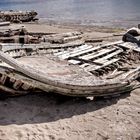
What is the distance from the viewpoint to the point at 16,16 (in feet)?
95.6

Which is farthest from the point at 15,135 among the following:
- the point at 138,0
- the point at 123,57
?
the point at 138,0

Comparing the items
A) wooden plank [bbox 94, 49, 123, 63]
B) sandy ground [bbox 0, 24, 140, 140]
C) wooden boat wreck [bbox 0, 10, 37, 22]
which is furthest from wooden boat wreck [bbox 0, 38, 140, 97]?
wooden boat wreck [bbox 0, 10, 37, 22]

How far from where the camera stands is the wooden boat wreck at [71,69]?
23.1 feet

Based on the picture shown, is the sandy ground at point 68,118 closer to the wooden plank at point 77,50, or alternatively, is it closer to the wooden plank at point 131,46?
the wooden plank at point 77,50

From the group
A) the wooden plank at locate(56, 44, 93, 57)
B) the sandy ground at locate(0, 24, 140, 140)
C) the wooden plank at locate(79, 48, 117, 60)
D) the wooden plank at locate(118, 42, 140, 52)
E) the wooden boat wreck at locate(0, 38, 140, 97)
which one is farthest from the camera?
the wooden plank at locate(118, 42, 140, 52)

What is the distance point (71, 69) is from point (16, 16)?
21538mm

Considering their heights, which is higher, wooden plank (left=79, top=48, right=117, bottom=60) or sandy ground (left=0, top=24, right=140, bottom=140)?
wooden plank (left=79, top=48, right=117, bottom=60)

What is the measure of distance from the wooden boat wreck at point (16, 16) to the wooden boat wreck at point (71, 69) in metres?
16.6

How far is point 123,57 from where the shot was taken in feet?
36.4

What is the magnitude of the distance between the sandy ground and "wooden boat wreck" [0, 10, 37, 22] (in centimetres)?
1927

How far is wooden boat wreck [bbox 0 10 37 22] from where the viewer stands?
91.0 feet

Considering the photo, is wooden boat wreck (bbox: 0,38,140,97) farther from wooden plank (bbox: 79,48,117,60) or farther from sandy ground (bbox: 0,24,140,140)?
sandy ground (bbox: 0,24,140,140)

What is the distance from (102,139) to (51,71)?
7.42ft

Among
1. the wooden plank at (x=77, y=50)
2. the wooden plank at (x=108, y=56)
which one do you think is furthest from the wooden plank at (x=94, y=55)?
the wooden plank at (x=77, y=50)
